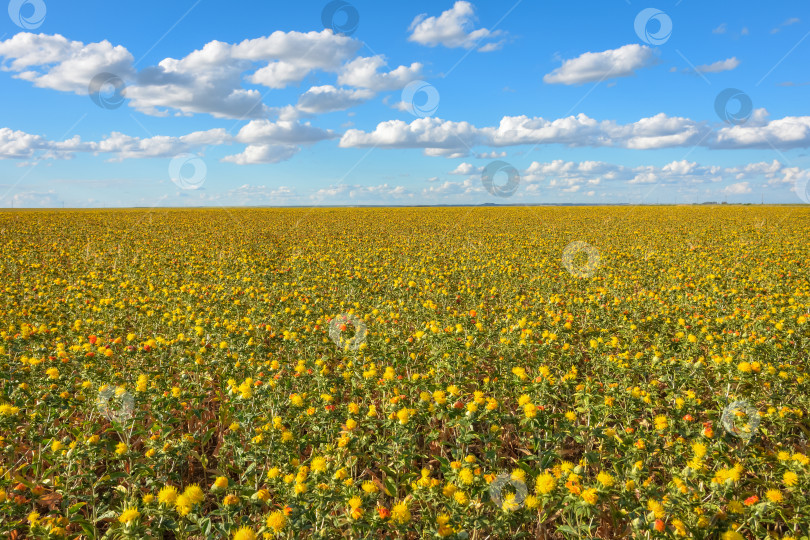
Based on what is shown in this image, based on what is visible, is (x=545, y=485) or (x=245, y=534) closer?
(x=245, y=534)

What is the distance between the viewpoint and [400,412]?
10.5 ft

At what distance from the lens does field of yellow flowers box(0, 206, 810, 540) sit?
8.25 ft

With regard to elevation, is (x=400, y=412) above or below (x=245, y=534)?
above

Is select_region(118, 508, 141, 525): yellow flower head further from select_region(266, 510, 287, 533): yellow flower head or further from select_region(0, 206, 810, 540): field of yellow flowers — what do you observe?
select_region(266, 510, 287, 533): yellow flower head

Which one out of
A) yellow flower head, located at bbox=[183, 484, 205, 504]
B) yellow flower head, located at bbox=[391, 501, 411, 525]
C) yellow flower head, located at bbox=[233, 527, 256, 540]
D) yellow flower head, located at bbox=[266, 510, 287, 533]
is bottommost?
yellow flower head, located at bbox=[233, 527, 256, 540]

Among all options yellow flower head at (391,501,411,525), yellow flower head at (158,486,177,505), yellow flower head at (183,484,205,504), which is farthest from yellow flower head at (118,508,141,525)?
yellow flower head at (391,501,411,525)

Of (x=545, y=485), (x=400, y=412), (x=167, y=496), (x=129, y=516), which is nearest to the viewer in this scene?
(x=129, y=516)

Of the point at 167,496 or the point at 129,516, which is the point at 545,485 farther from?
the point at 129,516

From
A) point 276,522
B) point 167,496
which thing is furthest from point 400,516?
point 167,496

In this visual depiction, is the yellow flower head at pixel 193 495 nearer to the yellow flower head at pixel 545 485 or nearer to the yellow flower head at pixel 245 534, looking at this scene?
the yellow flower head at pixel 245 534

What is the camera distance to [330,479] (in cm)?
252

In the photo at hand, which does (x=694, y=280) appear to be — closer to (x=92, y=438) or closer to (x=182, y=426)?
(x=182, y=426)

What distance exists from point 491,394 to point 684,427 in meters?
1.97

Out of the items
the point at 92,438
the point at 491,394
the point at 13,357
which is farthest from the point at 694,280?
the point at 13,357
